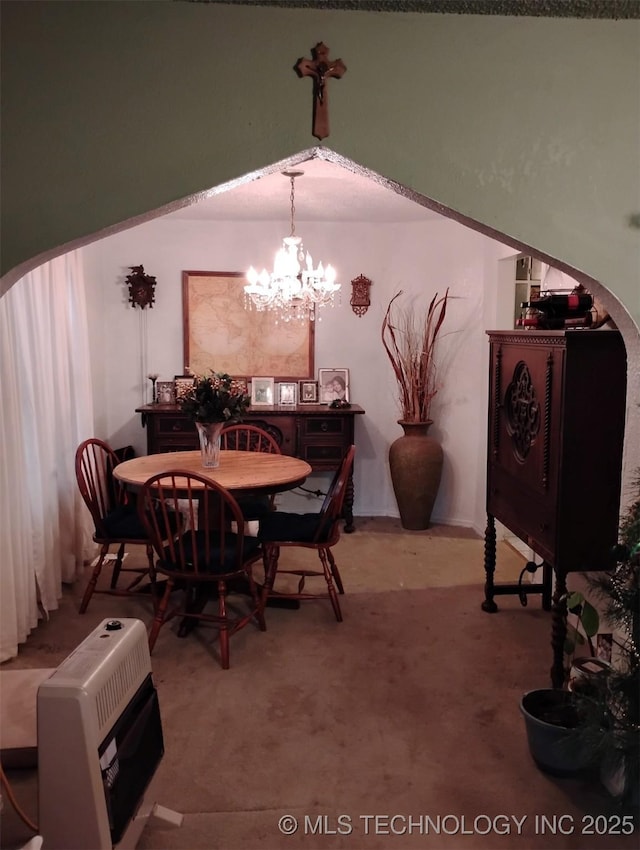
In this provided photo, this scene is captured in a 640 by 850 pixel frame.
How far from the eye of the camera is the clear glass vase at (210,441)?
352 cm

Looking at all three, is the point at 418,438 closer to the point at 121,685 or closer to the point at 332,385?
the point at 332,385

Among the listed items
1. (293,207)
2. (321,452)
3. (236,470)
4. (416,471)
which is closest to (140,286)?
(293,207)

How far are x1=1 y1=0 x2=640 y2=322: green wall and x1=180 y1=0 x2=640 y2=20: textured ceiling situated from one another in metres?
0.02

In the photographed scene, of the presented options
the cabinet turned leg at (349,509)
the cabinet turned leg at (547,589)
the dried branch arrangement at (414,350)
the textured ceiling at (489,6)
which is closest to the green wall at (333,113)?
the textured ceiling at (489,6)

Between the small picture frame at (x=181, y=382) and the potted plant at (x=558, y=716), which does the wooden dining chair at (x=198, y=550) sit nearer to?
the potted plant at (x=558, y=716)

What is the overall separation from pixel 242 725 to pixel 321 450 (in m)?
2.57

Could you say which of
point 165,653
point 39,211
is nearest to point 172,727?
point 165,653

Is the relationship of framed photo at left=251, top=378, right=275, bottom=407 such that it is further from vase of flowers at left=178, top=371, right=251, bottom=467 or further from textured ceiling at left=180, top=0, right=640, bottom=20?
textured ceiling at left=180, top=0, right=640, bottom=20

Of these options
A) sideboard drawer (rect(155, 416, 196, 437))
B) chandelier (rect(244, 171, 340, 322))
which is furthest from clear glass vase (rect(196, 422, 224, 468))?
sideboard drawer (rect(155, 416, 196, 437))

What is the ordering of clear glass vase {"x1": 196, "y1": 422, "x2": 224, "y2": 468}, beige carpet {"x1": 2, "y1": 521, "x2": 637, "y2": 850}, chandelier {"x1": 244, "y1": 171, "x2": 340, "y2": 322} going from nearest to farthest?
beige carpet {"x1": 2, "y1": 521, "x2": 637, "y2": 850}, clear glass vase {"x1": 196, "y1": 422, "x2": 224, "y2": 468}, chandelier {"x1": 244, "y1": 171, "x2": 340, "y2": 322}

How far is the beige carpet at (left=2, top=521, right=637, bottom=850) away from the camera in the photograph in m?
2.06

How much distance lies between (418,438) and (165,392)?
1.91 m

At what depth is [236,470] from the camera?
11.6 ft

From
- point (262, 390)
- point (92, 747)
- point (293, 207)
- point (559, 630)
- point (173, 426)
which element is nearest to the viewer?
point (92, 747)
